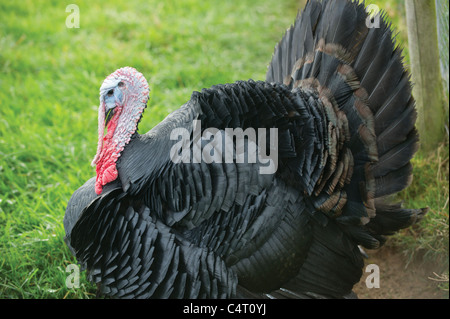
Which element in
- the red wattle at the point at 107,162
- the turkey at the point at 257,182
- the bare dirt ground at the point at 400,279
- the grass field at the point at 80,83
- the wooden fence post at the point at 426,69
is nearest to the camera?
the turkey at the point at 257,182

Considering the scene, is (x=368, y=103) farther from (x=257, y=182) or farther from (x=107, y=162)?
(x=107, y=162)

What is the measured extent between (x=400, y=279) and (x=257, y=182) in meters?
1.66

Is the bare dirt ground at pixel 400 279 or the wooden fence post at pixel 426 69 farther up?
the wooden fence post at pixel 426 69

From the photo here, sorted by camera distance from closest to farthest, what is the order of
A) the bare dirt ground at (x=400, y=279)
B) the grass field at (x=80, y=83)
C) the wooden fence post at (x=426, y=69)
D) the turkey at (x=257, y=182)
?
the turkey at (x=257, y=182) < the grass field at (x=80, y=83) < the bare dirt ground at (x=400, y=279) < the wooden fence post at (x=426, y=69)

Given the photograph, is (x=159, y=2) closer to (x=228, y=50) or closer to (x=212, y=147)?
(x=228, y=50)

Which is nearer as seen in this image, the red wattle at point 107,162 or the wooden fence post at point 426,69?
the red wattle at point 107,162

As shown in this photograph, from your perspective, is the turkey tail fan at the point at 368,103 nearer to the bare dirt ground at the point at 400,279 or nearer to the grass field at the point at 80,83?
the bare dirt ground at the point at 400,279

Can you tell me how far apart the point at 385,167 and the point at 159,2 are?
448cm

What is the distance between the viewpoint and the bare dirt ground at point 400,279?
350cm

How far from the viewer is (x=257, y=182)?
262cm

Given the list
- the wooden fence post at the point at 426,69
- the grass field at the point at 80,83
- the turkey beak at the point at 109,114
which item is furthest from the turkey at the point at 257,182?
the wooden fence post at the point at 426,69

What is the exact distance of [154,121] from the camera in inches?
170

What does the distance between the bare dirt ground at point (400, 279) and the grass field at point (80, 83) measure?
0.43 ft

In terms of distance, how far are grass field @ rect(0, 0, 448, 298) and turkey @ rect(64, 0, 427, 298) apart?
678mm
